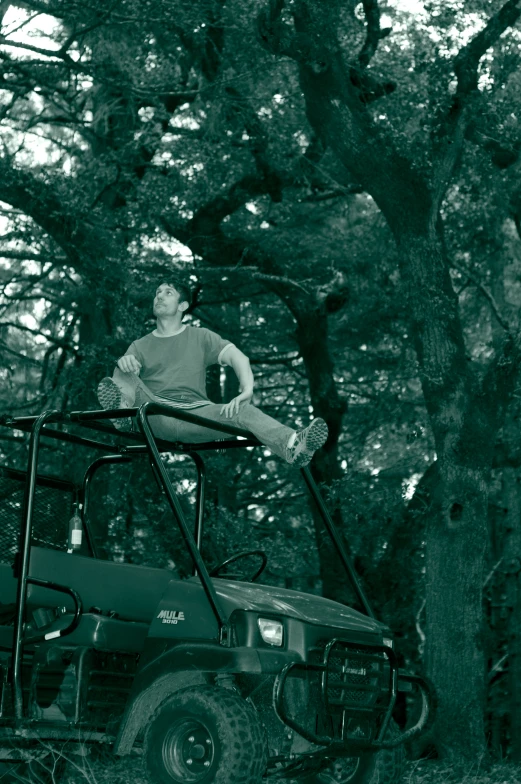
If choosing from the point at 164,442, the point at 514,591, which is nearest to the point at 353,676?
the point at 164,442

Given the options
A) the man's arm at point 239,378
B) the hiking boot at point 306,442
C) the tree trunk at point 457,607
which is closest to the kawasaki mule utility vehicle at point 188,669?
the man's arm at point 239,378

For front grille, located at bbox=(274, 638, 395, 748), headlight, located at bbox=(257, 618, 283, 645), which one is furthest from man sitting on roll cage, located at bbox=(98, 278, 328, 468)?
front grille, located at bbox=(274, 638, 395, 748)

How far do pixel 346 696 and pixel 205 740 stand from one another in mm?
869

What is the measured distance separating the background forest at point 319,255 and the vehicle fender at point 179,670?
4.74 m

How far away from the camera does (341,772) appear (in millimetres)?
6301

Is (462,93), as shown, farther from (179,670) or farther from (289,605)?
(179,670)

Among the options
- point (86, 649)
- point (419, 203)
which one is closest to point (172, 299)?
point (86, 649)

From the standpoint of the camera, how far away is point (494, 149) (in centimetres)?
1193

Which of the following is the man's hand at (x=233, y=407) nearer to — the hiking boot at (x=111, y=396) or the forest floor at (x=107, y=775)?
the hiking boot at (x=111, y=396)

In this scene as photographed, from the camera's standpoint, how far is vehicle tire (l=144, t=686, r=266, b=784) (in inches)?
201

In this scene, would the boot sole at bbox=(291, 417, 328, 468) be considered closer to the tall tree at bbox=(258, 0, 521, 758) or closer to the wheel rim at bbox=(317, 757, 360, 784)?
the wheel rim at bbox=(317, 757, 360, 784)

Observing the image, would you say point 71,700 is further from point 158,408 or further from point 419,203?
point 419,203

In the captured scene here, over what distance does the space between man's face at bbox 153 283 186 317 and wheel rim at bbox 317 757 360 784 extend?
2.71m

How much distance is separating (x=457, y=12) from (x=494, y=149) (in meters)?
1.43
